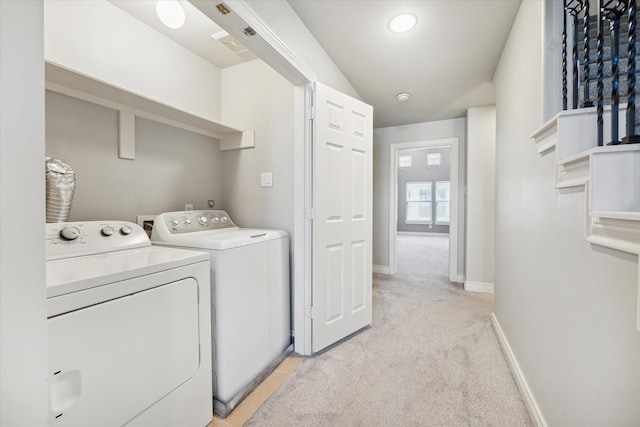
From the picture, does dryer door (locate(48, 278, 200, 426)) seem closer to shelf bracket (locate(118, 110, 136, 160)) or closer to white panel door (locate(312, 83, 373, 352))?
white panel door (locate(312, 83, 373, 352))

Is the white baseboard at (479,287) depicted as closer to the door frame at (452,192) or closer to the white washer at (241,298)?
the door frame at (452,192)

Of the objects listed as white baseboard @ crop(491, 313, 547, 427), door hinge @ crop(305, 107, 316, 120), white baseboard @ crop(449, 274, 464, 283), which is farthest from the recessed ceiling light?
white baseboard @ crop(449, 274, 464, 283)

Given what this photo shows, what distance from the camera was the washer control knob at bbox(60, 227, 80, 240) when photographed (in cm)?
123

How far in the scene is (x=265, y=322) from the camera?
5.62 ft

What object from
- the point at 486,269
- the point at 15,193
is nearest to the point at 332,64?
the point at 15,193

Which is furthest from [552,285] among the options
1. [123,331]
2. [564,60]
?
[123,331]

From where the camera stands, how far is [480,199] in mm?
3381

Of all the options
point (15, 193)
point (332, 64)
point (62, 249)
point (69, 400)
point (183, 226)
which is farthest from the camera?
point (332, 64)

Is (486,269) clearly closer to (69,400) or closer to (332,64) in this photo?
(332,64)

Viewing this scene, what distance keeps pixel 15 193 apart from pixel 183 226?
1279mm

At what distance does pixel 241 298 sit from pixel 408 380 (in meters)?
1.16

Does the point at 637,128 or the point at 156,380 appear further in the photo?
the point at 156,380

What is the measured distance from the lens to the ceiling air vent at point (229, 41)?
1.93 m

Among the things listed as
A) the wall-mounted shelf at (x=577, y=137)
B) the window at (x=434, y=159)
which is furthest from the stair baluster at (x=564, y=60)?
the window at (x=434, y=159)
